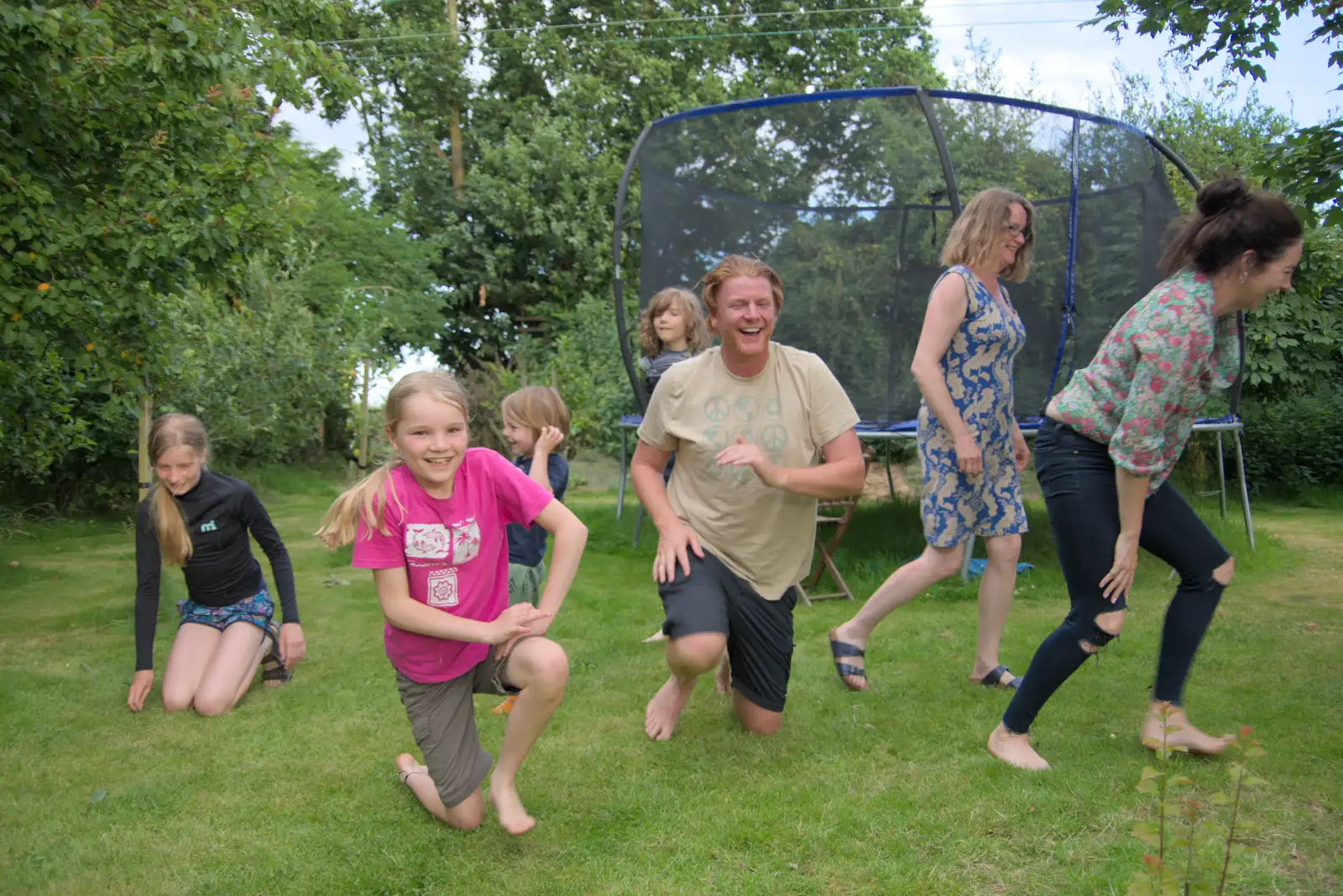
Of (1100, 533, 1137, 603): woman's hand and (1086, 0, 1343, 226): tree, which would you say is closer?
(1100, 533, 1137, 603): woman's hand

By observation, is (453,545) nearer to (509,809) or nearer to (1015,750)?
(509,809)

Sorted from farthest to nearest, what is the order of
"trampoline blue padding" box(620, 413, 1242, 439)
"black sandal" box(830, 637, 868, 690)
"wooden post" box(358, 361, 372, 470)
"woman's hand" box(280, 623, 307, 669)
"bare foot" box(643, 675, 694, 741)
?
1. "wooden post" box(358, 361, 372, 470)
2. "trampoline blue padding" box(620, 413, 1242, 439)
3. "black sandal" box(830, 637, 868, 690)
4. "woman's hand" box(280, 623, 307, 669)
5. "bare foot" box(643, 675, 694, 741)

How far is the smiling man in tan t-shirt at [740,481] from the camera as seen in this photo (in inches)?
122

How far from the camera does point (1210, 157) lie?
53.4 ft

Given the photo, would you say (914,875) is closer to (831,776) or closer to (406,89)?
(831,776)

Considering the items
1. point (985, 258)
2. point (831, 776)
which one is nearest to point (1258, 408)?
point (985, 258)

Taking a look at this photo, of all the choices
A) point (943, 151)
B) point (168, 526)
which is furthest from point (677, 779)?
point (943, 151)

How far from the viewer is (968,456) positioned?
354 centimetres

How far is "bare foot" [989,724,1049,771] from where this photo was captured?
9.78 ft

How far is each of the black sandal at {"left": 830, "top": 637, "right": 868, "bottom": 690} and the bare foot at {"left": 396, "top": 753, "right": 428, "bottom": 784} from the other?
60.5 inches

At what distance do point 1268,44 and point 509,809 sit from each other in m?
4.77

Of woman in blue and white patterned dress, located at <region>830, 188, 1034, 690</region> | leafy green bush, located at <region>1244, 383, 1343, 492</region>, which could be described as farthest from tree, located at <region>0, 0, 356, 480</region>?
leafy green bush, located at <region>1244, 383, 1343, 492</region>

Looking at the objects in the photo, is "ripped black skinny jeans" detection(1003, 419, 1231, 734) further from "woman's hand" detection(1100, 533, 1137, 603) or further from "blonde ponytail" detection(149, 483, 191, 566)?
"blonde ponytail" detection(149, 483, 191, 566)

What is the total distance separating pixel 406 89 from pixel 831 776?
1813cm
